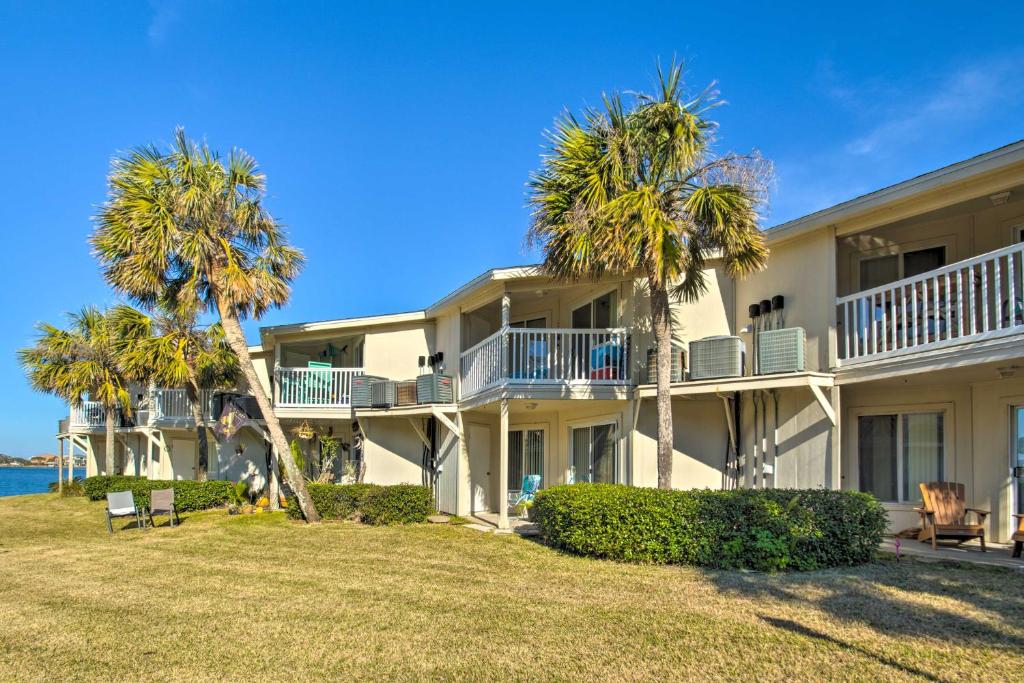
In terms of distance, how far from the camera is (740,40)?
49.1 feet

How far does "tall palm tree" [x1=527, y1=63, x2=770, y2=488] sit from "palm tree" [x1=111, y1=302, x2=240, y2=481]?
1211cm

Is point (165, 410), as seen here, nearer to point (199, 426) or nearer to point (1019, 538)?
point (199, 426)

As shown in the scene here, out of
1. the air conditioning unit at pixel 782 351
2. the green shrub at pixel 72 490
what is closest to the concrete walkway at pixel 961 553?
the air conditioning unit at pixel 782 351

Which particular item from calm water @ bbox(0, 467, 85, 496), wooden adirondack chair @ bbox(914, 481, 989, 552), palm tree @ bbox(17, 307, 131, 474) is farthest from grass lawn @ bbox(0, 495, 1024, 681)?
calm water @ bbox(0, 467, 85, 496)

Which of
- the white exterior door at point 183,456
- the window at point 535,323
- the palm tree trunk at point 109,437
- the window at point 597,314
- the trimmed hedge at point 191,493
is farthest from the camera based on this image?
the white exterior door at point 183,456

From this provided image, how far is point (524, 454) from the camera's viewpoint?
16.5 metres

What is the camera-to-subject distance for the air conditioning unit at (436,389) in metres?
16.1

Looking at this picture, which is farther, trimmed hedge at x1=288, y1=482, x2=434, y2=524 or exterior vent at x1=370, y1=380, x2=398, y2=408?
exterior vent at x1=370, y1=380, x2=398, y2=408

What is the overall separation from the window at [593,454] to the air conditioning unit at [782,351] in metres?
3.48

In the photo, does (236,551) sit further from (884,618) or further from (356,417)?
(884,618)

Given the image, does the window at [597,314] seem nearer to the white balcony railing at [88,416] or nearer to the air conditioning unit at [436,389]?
the air conditioning unit at [436,389]

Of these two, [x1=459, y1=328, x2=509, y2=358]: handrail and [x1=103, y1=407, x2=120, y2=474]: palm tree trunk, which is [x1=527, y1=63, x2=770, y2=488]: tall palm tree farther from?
[x1=103, y1=407, x2=120, y2=474]: palm tree trunk

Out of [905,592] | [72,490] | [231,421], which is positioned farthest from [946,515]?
[72,490]

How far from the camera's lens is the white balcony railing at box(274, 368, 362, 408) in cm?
1886
